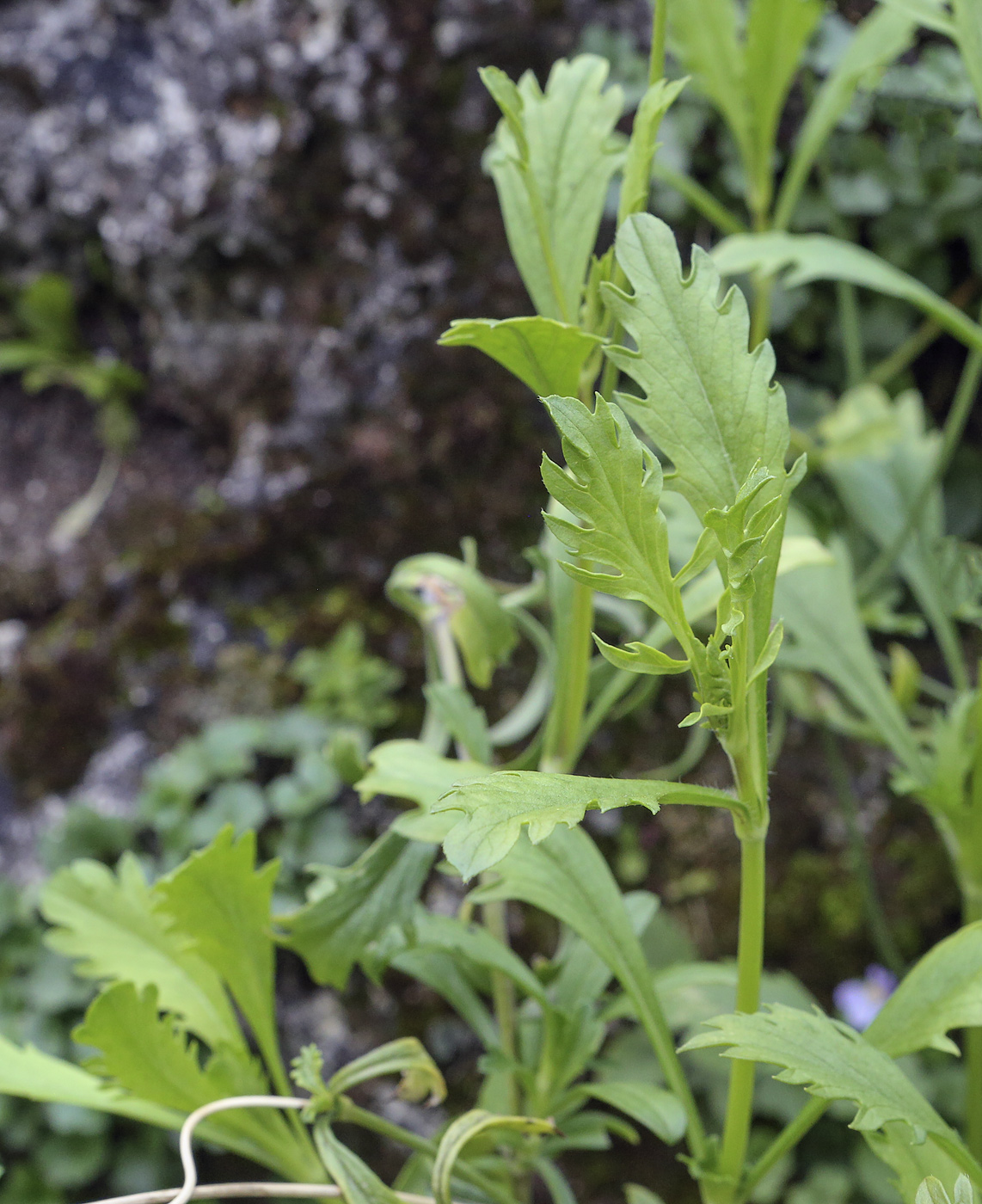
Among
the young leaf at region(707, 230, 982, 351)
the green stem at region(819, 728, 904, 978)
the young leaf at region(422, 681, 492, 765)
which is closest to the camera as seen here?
the young leaf at region(422, 681, 492, 765)

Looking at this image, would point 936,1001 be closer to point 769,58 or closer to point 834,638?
point 834,638

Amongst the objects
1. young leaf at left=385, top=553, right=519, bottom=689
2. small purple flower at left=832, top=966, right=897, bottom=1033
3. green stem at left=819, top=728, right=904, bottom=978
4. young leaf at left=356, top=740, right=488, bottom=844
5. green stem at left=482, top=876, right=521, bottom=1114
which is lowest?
small purple flower at left=832, top=966, right=897, bottom=1033

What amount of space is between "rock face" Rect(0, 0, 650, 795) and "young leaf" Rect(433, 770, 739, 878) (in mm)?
794

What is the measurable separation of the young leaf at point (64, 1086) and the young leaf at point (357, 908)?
0.52 feet

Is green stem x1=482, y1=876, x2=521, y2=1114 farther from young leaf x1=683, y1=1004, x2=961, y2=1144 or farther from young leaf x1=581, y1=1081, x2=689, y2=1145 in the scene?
young leaf x1=683, y1=1004, x2=961, y2=1144

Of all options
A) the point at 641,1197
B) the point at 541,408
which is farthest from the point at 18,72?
the point at 641,1197

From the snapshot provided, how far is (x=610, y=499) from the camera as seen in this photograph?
44 cm

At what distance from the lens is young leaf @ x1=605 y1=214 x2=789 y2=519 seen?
50 cm

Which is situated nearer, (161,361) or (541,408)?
(541,408)

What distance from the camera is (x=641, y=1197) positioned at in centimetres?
78

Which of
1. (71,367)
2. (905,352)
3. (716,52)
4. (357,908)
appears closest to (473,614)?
(357,908)

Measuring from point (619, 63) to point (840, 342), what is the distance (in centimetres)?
45

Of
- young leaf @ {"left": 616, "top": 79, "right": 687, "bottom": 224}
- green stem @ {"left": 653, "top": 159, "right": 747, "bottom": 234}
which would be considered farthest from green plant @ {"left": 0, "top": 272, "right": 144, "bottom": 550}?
young leaf @ {"left": 616, "top": 79, "right": 687, "bottom": 224}

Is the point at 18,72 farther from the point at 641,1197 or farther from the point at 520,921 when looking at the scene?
the point at 641,1197
